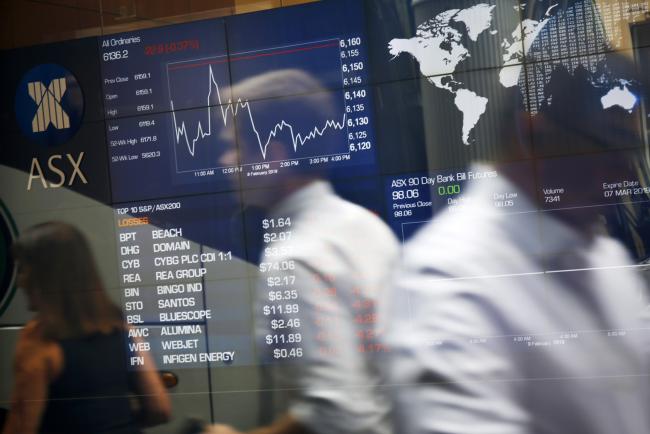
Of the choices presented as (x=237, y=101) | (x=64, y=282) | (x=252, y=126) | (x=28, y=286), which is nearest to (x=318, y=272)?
(x=252, y=126)

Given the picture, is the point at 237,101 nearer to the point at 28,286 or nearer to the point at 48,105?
the point at 48,105

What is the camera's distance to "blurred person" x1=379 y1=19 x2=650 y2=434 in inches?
115

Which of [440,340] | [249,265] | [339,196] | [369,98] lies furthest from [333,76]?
[440,340]

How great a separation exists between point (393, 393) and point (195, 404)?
745 millimetres

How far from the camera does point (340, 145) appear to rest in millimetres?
3188

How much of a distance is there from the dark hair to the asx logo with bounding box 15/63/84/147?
13.7 inches

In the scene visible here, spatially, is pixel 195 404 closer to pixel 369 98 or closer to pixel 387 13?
pixel 369 98

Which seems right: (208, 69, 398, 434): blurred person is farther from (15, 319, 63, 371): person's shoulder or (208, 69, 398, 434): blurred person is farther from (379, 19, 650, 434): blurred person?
(15, 319, 63, 371): person's shoulder

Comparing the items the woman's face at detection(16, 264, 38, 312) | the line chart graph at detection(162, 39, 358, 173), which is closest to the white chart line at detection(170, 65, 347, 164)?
the line chart graph at detection(162, 39, 358, 173)

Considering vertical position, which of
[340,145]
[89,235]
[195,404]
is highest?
[340,145]

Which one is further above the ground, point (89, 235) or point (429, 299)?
point (89, 235)

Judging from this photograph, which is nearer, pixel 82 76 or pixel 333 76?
pixel 333 76

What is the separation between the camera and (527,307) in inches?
118

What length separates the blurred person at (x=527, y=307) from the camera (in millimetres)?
2916
